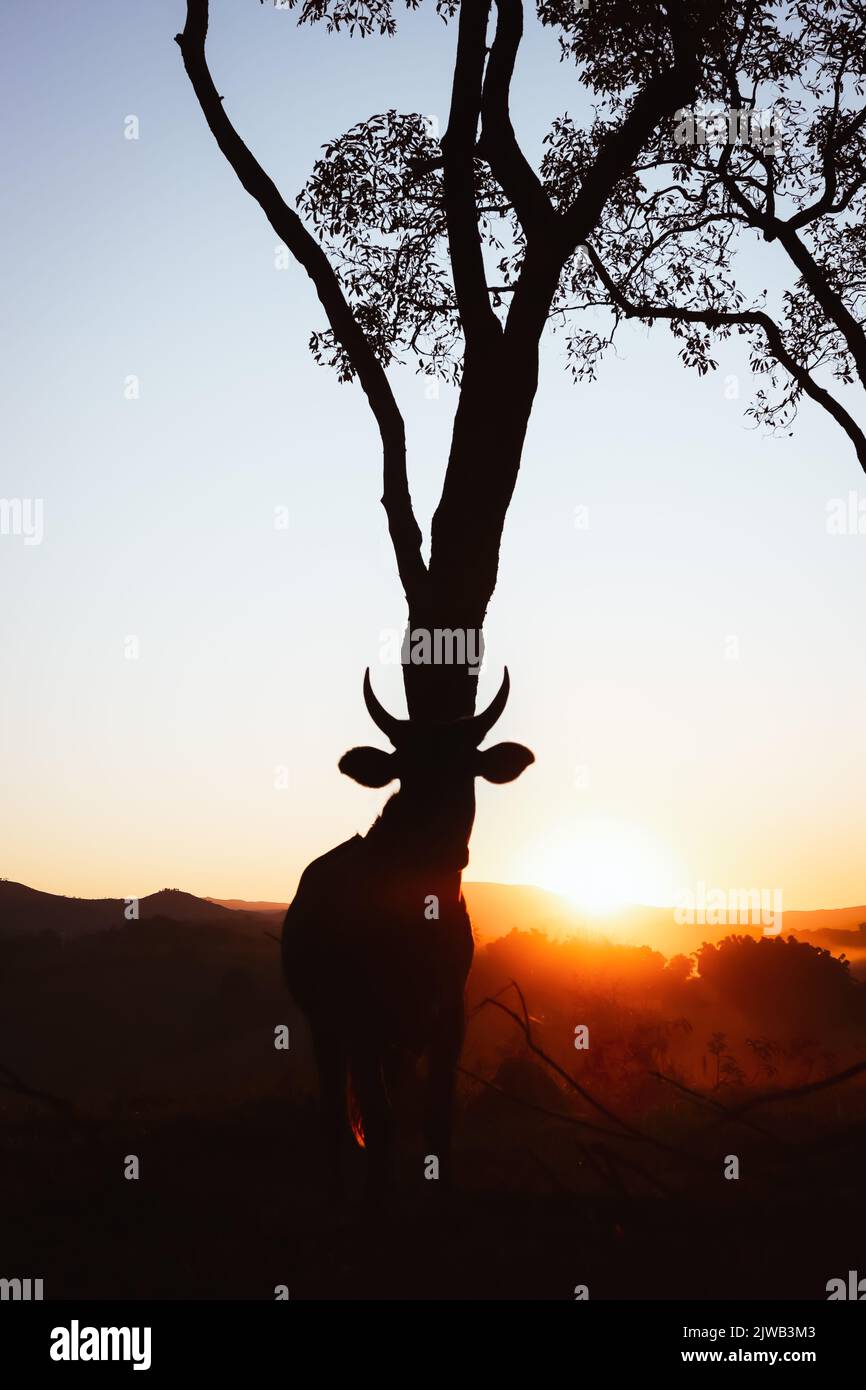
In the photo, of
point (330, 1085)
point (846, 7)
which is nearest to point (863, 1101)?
point (330, 1085)

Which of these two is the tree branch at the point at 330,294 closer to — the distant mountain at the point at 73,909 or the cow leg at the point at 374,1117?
the cow leg at the point at 374,1117

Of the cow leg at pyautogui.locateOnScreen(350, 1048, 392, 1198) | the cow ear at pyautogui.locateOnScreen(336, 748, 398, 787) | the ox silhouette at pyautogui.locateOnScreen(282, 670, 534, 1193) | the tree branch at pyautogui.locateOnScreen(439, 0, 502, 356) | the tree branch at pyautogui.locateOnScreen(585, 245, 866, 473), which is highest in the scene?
the tree branch at pyautogui.locateOnScreen(585, 245, 866, 473)

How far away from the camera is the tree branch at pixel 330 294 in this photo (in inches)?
433

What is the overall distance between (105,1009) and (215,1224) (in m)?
36.3

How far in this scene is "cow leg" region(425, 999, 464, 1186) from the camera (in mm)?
8445

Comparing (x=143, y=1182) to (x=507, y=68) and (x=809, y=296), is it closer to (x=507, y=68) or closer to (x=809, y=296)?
(x=507, y=68)

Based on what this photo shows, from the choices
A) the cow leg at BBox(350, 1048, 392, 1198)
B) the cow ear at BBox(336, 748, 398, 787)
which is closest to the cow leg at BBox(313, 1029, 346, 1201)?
the cow leg at BBox(350, 1048, 392, 1198)

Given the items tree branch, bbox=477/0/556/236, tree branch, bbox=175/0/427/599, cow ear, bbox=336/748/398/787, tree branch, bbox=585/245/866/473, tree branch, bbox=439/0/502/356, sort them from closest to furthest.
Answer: cow ear, bbox=336/748/398/787 < tree branch, bbox=175/0/427/599 < tree branch, bbox=439/0/502/356 < tree branch, bbox=477/0/556/236 < tree branch, bbox=585/245/866/473

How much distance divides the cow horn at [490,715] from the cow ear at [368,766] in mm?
631

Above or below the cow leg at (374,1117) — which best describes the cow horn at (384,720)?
above

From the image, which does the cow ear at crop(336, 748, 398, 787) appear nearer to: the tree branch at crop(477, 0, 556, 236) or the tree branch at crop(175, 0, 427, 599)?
the tree branch at crop(175, 0, 427, 599)

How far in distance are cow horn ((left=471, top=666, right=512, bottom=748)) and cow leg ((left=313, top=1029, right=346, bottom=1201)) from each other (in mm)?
2431

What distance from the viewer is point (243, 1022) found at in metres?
39.8

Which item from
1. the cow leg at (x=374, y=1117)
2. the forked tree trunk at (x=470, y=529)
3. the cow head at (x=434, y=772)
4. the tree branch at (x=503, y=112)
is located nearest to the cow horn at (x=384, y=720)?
the cow head at (x=434, y=772)
